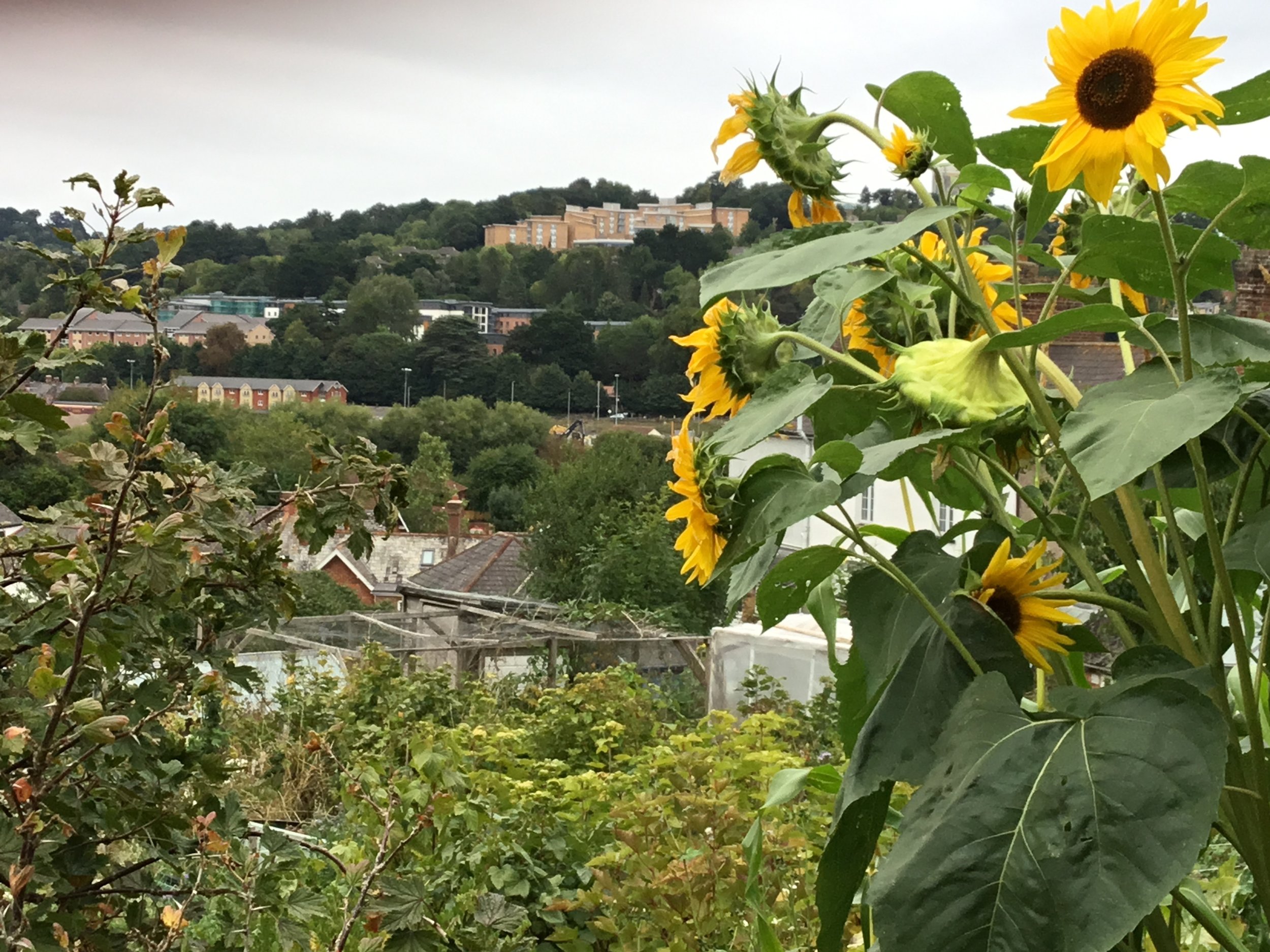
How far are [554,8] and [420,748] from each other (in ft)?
3.65

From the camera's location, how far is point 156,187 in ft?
3.18

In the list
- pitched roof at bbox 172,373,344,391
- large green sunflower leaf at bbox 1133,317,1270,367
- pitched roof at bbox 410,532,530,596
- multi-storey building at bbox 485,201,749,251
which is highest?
multi-storey building at bbox 485,201,749,251

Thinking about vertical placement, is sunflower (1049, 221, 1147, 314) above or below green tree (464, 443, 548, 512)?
above

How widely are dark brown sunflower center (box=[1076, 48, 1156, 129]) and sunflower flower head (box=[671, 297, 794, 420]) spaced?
0.17 metres

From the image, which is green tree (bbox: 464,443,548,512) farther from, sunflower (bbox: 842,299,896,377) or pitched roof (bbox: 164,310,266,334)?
sunflower (bbox: 842,299,896,377)

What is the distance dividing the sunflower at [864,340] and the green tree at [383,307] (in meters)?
26.7

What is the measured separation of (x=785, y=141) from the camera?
0.55m

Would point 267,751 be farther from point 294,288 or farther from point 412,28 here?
point 294,288

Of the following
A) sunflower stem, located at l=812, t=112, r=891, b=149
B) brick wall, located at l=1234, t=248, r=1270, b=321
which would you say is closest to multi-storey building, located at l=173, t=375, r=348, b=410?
brick wall, located at l=1234, t=248, r=1270, b=321

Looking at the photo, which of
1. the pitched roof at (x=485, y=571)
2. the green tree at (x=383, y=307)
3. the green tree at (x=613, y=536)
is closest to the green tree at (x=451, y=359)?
the green tree at (x=383, y=307)

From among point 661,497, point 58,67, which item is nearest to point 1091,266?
point 58,67

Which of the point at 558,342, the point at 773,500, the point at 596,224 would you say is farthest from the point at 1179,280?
the point at 596,224

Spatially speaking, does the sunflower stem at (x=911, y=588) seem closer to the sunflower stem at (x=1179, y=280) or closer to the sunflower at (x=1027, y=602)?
the sunflower at (x=1027, y=602)

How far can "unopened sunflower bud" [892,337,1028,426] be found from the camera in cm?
43
